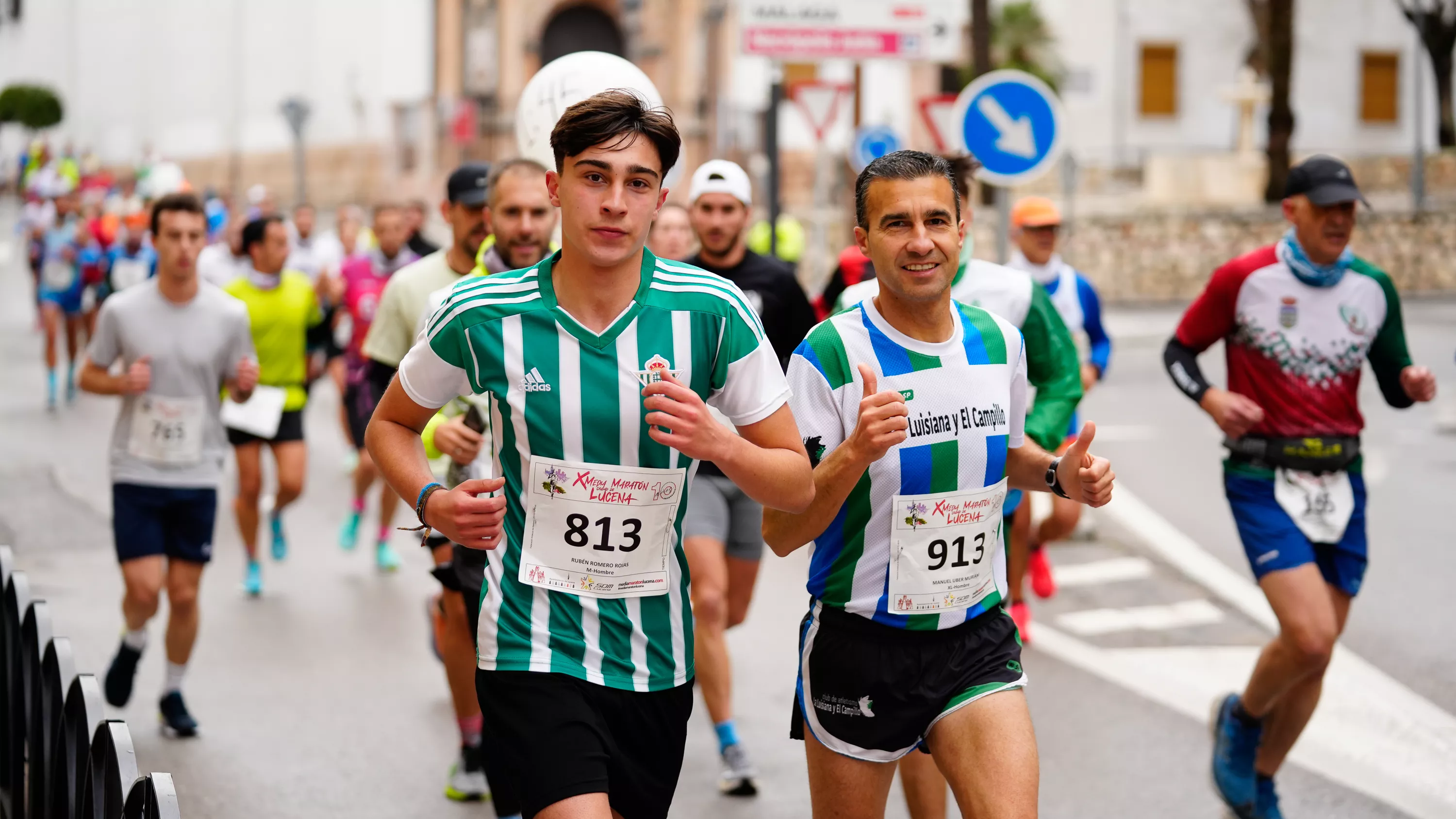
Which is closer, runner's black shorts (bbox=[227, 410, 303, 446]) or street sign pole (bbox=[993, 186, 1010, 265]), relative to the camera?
runner's black shorts (bbox=[227, 410, 303, 446])

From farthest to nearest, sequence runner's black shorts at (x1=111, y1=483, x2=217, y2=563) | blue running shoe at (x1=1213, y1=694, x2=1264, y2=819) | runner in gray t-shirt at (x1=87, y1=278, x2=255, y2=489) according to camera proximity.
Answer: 1. runner in gray t-shirt at (x1=87, y1=278, x2=255, y2=489)
2. runner's black shorts at (x1=111, y1=483, x2=217, y2=563)
3. blue running shoe at (x1=1213, y1=694, x2=1264, y2=819)

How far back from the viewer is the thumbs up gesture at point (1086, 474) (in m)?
4.11

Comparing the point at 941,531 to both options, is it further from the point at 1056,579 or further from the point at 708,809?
the point at 1056,579

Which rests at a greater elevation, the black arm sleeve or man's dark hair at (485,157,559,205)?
man's dark hair at (485,157,559,205)

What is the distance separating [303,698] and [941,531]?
4364 mm

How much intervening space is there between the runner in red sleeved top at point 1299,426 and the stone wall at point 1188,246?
2636cm

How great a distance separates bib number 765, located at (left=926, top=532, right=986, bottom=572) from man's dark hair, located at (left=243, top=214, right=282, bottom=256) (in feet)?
21.1

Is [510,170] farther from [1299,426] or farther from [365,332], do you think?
[365,332]

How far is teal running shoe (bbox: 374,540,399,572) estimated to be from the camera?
10758 millimetres

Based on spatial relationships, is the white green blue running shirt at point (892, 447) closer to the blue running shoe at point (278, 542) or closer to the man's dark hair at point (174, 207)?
the man's dark hair at point (174, 207)

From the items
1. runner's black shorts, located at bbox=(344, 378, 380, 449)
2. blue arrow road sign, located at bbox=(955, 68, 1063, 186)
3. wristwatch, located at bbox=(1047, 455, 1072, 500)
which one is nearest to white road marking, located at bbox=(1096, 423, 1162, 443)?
blue arrow road sign, located at bbox=(955, 68, 1063, 186)

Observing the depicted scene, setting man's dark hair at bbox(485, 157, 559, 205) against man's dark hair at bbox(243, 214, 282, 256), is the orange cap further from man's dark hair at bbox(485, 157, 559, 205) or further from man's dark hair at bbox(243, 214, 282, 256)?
man's dark hair at bbox(485, 157, 559, 205)

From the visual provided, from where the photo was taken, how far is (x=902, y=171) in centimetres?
423

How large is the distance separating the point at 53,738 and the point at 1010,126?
25.9 ft
